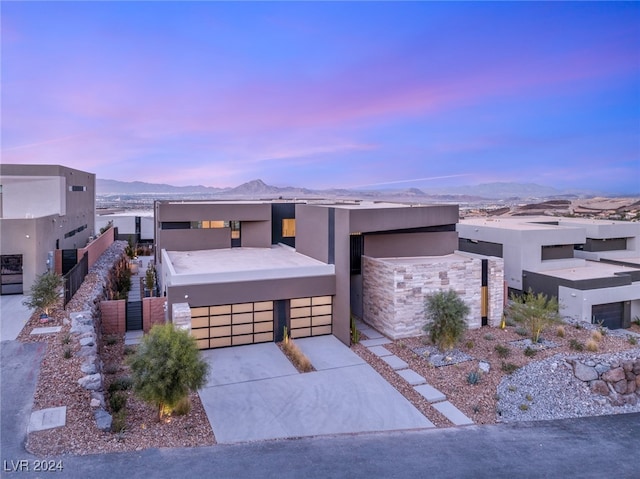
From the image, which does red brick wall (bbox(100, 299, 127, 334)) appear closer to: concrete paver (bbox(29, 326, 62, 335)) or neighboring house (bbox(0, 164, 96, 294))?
concrete paver (bbox(29, 326, 62, 335))

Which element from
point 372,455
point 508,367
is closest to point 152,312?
point 372,455

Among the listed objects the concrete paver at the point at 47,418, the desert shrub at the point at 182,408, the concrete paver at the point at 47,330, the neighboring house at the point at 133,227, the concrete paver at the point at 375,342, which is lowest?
the concrete paver at the point at 375,342

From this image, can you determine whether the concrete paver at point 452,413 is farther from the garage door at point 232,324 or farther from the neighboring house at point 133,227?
the neighboring house at point 133,227

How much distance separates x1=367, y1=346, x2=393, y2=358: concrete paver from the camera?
17047 mm

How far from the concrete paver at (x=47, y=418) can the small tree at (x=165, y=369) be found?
1.64 m

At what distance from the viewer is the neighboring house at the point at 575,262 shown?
26.0 meters

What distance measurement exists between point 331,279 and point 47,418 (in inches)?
469

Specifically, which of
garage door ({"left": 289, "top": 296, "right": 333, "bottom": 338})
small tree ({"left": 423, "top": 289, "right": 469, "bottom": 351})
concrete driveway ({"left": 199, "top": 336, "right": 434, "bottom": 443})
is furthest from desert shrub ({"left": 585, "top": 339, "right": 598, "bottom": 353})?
garage door ({"left": 289, "top": 296, "right": 333, "bottom": 338})

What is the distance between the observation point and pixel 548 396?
45.8 ft

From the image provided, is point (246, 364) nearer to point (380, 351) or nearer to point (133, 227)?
point (380, 351)

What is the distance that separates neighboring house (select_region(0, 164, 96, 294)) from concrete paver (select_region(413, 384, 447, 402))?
18.9 meters

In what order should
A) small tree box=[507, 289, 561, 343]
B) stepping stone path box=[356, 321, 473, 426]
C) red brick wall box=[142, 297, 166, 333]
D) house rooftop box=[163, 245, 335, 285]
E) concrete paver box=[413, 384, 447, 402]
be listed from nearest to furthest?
stepping stone path box=[356, 321, 473, 426]
concrete paver box=[413, 384, 447, 402]
house rooftop box=[163, 245, 335, 285]
red brick wall box=[142, 297, 166, 333]
small tree box=[507, 289, 561, 343]

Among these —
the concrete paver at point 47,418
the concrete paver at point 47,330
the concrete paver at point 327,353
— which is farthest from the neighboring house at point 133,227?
the concrete paver at point 47,418

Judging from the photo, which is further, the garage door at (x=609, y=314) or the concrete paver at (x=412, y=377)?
the garage door at (x=609, y=314)
